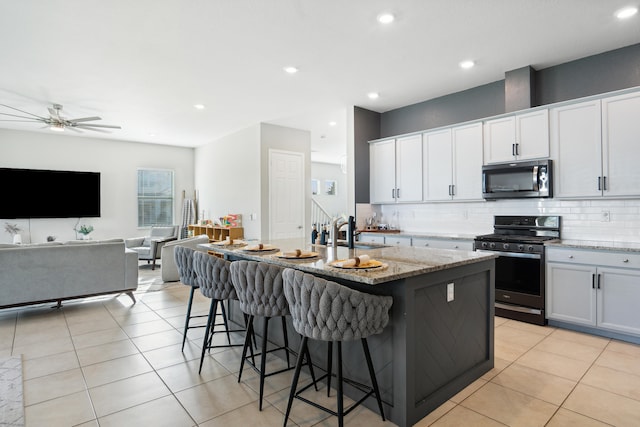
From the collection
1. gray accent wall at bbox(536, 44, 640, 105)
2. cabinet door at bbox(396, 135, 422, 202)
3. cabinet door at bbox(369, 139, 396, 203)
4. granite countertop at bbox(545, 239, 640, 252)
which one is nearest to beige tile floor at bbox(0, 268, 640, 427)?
granite countertop at bbox(545, 239, 640, 252)

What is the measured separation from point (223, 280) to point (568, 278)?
11.3 feet

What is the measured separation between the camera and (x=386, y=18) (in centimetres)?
309

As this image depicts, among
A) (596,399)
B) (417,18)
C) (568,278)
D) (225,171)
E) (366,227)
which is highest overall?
(417,18)

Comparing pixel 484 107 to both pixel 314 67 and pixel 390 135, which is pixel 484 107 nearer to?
pixel 390 135

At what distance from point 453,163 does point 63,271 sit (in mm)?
5280

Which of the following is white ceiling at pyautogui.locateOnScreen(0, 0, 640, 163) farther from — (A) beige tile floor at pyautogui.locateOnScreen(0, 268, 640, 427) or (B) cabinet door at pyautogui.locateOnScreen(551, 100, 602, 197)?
(A) beige tile floor at pyautogui.locateOnScreen(0, 268, 640, 427)

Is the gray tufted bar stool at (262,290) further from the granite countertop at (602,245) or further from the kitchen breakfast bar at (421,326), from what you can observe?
the granite countertop at (602,245)

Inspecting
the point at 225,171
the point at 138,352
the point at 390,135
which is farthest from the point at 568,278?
the point at 225,171

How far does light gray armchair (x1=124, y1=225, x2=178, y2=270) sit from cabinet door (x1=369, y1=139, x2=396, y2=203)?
4.69 metres

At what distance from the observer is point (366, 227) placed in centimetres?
579

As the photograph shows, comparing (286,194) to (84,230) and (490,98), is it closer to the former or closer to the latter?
(490,98)

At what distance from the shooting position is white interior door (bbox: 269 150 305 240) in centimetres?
695

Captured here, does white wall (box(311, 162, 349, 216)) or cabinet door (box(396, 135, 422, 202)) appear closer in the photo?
cabinet door (box(396, 135, 422, 202))

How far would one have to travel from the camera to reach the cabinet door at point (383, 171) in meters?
5.57
